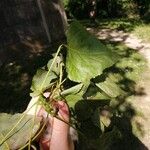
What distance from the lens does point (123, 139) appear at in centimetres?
505

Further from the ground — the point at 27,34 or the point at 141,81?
the point at 27,34

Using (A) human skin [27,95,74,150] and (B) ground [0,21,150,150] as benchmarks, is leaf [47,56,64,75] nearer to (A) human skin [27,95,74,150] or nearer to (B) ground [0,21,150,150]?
(A) human skin [27,95,74,150]

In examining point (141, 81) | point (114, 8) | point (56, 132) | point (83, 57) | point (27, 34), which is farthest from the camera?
point (114, 8)

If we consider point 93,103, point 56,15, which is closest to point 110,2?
point 56,15

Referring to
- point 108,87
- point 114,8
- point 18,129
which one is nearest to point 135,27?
point 114,8

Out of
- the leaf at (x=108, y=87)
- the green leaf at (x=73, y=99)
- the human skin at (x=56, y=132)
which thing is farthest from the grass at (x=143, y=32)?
the human skin at (x=56, y=132)

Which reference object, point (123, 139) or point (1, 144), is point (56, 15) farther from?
point (1, 144)

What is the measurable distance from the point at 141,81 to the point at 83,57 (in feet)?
18.2

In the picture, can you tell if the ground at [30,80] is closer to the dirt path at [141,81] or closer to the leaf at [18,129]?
the dirt path at [141,81]

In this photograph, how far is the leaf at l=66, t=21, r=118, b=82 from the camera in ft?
3.97

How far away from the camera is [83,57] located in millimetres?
1222

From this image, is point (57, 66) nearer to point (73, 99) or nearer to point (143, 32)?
point (73, 99)

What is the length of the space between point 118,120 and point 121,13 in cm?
1071

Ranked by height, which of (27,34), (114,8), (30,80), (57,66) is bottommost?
(114,8)
